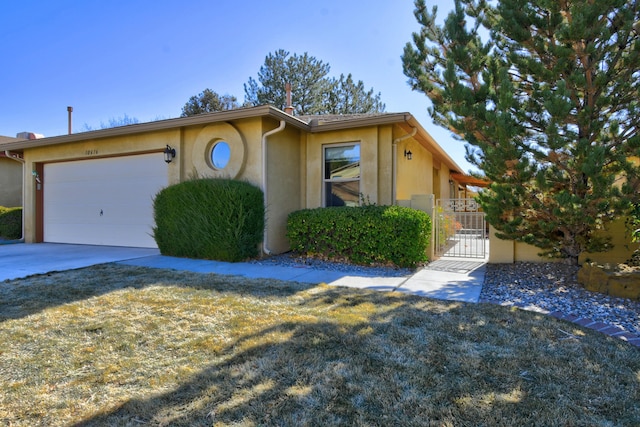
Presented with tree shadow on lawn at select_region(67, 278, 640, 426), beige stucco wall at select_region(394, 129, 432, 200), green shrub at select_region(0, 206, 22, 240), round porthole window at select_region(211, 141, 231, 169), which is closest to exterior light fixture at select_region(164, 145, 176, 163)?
round porthole window at select_region(211, 141, 231, 169)

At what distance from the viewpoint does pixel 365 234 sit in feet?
22.6

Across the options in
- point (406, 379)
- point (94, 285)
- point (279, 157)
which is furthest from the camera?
point (279, 157)

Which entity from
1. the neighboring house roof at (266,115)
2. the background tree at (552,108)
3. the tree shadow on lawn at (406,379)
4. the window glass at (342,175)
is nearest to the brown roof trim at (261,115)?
the neighboring house roof at (266,115)

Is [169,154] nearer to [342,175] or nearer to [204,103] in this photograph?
[342,175]

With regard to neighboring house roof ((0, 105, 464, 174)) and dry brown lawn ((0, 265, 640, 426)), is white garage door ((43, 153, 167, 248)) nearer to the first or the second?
neighboring house roof ((0, 105, 464, 174))

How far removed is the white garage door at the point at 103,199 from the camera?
964cm

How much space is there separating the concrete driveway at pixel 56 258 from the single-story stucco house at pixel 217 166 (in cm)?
85

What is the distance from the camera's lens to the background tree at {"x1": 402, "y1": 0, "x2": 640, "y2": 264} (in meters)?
4.73

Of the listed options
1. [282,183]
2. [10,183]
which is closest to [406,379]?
[282,183]

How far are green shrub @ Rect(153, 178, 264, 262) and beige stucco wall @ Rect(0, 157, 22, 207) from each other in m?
11.6

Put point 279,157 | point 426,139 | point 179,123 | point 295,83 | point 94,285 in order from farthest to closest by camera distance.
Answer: point 295,83 → point 426,139 → point 179,123 → point 279,157 → point 94,285

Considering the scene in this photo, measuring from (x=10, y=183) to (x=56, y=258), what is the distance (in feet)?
34.2

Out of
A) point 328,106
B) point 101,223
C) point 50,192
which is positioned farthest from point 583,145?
point 328,106

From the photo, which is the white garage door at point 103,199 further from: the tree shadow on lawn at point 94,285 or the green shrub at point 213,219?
the tree shadow on lawn at point 94,285
